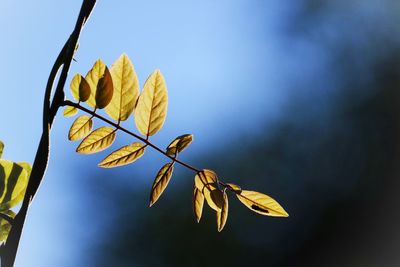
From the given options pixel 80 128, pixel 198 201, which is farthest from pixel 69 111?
pixel 198 201

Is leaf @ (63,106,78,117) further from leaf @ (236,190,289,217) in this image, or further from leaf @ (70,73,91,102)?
leaf @ (236,190,289,217)

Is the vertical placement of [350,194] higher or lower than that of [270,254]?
higher

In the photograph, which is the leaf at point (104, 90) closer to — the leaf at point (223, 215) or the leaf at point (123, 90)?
the leaf at point (123, 90)


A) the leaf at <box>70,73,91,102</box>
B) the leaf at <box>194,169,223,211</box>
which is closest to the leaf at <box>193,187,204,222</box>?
the leaf at <box>194,169,223,211</box>

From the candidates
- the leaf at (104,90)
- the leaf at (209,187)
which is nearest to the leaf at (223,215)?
the leaf at (209,187)

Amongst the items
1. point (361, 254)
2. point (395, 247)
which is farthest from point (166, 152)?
point (395, 247)

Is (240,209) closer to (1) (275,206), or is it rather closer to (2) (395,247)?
(2) (395,247)
